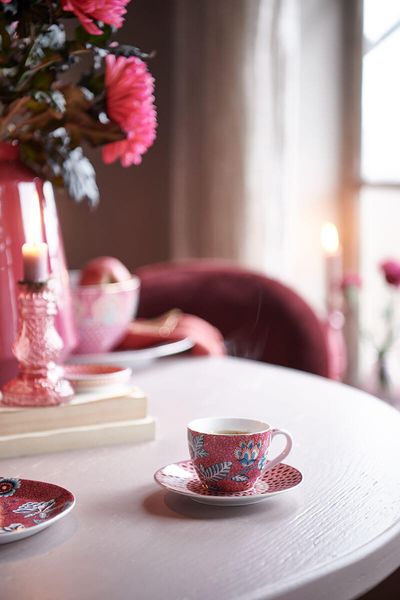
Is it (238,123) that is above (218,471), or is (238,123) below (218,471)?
above

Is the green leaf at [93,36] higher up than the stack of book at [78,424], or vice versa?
the green leaf at [93,36]

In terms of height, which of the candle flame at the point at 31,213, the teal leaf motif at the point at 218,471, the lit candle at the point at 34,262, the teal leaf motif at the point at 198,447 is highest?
the candle flame at the point at 31,213

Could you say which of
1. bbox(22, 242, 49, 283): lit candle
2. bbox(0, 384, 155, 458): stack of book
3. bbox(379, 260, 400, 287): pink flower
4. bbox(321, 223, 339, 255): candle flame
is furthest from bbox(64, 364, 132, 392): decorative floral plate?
bbox(321, 223, 339, 255): candle flame

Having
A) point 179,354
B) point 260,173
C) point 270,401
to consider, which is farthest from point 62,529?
point 260,173

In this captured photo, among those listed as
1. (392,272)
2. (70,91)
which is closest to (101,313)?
(70,91)

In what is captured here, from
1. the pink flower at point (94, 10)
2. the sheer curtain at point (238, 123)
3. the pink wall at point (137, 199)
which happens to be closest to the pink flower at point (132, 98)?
the pink flower at point (94, 10)

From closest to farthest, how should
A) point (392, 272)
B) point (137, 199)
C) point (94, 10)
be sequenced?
point (94, 10) < point (392, 272) < point (137, 199)

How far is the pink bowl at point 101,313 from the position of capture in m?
1.37

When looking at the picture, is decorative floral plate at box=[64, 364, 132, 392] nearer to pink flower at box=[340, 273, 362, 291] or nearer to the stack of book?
the stack of book

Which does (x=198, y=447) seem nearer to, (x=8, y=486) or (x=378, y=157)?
(x=8, y=486)

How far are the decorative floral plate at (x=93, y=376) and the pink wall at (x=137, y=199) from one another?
94.8 inches

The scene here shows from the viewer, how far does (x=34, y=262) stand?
0.93 meters

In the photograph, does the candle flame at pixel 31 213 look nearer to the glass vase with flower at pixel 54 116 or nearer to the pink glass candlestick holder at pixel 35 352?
the glass vase with flower at pixel 54 116

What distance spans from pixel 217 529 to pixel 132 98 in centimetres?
54
